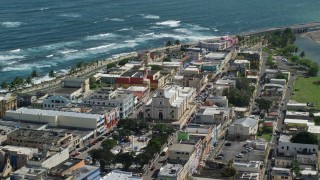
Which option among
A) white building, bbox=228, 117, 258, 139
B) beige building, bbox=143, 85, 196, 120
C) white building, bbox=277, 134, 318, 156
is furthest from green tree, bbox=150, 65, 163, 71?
white building, bbox=277, 134, 318, 156

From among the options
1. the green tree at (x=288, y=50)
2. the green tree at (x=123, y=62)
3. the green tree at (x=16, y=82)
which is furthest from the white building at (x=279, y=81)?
the green tree at (x=16, y=82)

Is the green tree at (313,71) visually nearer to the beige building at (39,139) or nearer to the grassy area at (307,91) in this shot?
the grassy area at (307,91)

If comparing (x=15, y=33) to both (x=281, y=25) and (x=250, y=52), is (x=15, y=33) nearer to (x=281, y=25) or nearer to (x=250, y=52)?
(x=250, y=52)

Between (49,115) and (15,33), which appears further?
(15,33)

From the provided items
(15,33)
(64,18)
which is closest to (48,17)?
(64,18)

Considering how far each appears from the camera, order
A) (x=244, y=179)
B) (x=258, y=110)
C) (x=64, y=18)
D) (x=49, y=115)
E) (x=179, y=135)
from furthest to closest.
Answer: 1. (x=64, y=18)
2. (x=258, y=110)
3. (x=49, y=115)
4. (x=179, y=135)
5. (x=244, y=179)

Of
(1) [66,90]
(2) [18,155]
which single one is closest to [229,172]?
(2) [18,155]

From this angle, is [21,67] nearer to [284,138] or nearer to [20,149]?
[20,149]

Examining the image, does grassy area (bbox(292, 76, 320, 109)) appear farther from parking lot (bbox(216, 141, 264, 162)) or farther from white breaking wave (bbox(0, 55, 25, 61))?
white breaking wave (bbox(0, 55, 25, 61))
